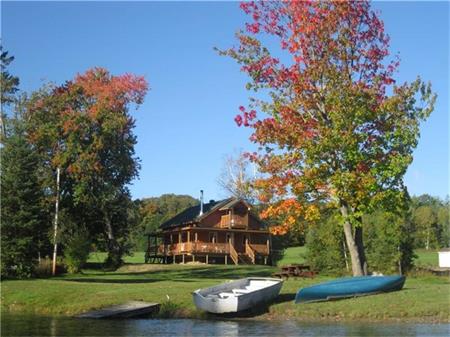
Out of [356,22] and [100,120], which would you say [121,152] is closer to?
[100,120]

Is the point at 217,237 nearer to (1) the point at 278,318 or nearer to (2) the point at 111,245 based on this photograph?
(2) the point at 111,245

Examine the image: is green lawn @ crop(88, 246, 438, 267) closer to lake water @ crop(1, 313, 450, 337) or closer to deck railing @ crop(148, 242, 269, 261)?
deck railing @ crop(148, 242, 269, 261)

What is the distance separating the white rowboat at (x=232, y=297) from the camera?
63.2 feet

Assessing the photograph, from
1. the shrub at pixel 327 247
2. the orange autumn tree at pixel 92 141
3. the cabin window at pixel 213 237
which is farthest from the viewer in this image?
the cabin window at pixel 213 237

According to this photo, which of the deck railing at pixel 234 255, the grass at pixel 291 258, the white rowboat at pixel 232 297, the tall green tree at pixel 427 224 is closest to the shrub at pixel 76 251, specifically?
the deck railing at pixel 234 255

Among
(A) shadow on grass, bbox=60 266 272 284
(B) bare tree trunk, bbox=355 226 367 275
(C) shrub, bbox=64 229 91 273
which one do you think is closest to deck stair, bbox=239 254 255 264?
(A) shadow on grass, bbox=60 266 272 284

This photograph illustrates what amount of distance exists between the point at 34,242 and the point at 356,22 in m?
22.3

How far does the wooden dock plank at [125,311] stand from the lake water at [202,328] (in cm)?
68

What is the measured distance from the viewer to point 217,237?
58.8m

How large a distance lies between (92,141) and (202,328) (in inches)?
1438

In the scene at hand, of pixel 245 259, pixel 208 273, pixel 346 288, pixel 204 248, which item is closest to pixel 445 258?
pixel 245 259

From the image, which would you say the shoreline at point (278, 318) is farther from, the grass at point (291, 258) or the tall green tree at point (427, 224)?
the tall green tree at point (427, 224)

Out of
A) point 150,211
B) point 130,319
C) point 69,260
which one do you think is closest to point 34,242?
point 69,260

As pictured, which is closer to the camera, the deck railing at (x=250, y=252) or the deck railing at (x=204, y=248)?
the deck railing at (x=204, y=248)
